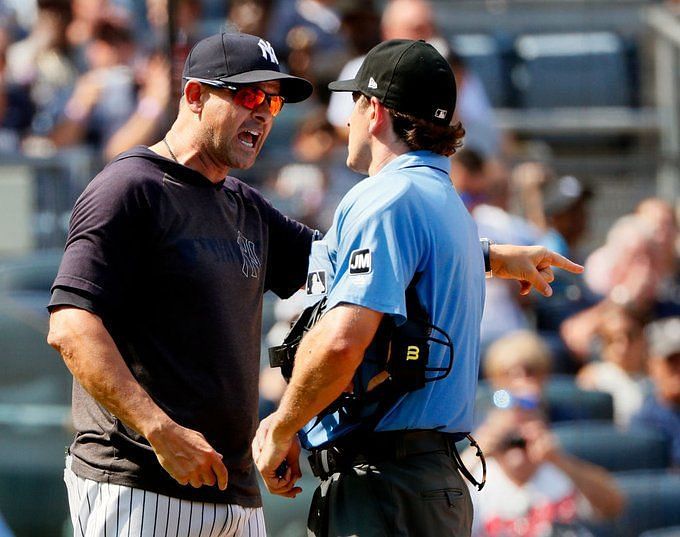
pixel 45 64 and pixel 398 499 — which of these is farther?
pixel 45 64

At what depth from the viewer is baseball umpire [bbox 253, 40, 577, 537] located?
3.32 meters

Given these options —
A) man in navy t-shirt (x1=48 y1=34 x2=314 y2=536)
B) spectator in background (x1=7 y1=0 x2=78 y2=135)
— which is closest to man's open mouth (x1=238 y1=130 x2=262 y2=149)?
man in navy t-shirt (x1=48 y1=34 x2=314 y2=536)

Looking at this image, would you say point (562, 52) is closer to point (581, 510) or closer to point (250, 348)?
point (581, 510)

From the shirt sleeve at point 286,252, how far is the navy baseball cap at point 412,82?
63 centimetres

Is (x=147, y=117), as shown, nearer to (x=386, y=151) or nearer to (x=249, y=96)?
(x=249, y=96)

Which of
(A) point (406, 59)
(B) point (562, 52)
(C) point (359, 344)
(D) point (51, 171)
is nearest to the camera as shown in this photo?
(C) point (359, 344)

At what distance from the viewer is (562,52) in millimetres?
11602

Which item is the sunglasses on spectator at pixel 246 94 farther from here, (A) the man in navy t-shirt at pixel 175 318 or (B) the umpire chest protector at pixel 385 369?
(B) the umpire chest protector at pixel 385 369

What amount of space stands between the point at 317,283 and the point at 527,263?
70 centimetres

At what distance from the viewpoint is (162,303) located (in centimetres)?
351

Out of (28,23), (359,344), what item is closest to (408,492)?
(359,344)

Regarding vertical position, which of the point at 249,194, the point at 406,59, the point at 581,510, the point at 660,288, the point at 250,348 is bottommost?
the point at 581,510

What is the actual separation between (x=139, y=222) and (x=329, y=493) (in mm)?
930

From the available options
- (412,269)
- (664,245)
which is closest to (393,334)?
(412,269)
